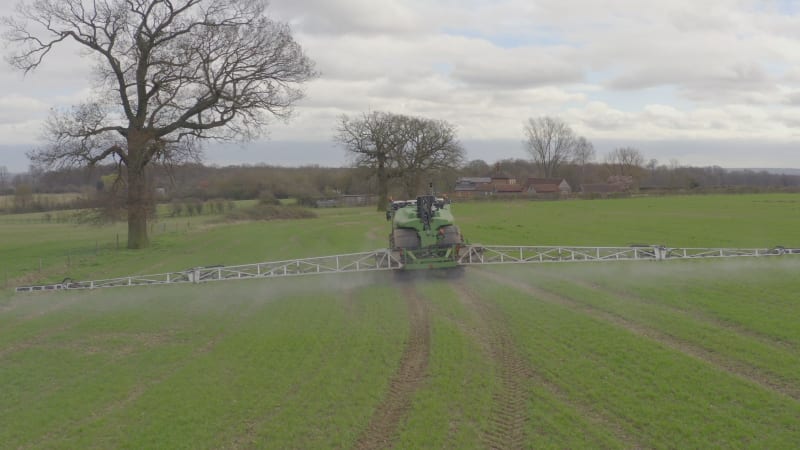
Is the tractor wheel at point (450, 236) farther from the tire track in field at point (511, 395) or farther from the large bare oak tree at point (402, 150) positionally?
the large bare oak tree at point (402, 150)

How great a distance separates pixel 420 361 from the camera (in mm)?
10836

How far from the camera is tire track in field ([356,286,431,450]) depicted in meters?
7.77

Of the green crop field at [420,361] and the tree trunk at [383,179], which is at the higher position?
the tree trunk at [383,179]

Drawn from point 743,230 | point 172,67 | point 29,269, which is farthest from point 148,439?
point 743,230

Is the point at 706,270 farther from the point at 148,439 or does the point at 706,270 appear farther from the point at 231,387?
the point at 148,439

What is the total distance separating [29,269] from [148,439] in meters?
24.1

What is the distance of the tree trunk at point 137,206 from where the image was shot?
32.3 metres

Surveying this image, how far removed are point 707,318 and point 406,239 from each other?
9893 millimetres

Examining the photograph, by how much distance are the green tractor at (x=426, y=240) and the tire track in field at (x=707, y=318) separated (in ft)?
14.3

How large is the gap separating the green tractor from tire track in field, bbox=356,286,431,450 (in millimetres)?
5081

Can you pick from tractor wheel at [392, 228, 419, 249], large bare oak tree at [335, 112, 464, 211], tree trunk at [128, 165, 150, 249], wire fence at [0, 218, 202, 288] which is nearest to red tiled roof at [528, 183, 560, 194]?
large bare oak tree at [335, 112, 464, 211]

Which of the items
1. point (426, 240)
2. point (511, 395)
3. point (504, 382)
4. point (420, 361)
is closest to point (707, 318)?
point (504, 382)

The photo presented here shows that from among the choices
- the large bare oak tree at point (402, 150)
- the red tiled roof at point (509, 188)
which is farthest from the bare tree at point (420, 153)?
the red tiled roof at point (509, 188)

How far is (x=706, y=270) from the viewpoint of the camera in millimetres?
19516
